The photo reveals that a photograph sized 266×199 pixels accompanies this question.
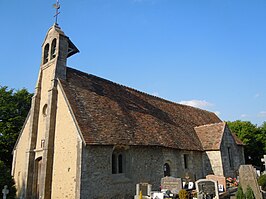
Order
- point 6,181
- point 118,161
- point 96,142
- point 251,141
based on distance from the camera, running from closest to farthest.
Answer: point 96,142
point 118,161
point 6,181
point 251,141

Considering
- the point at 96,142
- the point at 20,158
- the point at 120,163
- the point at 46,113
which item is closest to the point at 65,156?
the point at 96,142

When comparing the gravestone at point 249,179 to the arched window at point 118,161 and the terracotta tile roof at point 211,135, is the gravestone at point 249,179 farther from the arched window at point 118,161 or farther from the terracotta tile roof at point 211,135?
→ the arched window at point 118,161

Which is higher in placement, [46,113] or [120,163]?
[46,113]

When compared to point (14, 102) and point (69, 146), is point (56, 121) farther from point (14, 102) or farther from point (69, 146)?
point (14, 102)

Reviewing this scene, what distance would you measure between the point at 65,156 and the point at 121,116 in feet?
16.9

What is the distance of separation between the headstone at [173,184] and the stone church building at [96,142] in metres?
1.57

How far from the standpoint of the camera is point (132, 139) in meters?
16.8

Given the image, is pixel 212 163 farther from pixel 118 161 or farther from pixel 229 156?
pixel 118 161

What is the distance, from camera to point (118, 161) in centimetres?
1661

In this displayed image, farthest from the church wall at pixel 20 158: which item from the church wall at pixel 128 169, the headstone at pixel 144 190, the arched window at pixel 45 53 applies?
the headstone at pixel 144 190

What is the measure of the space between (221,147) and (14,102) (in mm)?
24159

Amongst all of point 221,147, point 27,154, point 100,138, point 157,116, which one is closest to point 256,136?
point 221,147

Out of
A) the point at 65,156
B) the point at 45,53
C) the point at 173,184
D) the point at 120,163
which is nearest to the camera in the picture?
the point at 65,156

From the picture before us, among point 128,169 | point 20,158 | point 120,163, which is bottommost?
point 128,169
